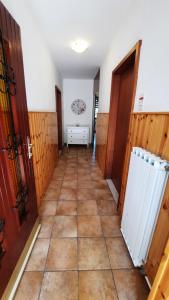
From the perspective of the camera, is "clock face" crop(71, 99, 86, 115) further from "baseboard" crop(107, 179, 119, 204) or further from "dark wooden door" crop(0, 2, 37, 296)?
Result: "dark wooden door" crop(0, 2, 37, 296)

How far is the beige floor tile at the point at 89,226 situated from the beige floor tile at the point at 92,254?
2.5 inches

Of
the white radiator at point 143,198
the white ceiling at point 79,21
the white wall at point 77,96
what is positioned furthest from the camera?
the white wall at point 77,96

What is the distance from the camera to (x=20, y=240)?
120 cm

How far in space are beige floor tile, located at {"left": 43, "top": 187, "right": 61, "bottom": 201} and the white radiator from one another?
1.24 m

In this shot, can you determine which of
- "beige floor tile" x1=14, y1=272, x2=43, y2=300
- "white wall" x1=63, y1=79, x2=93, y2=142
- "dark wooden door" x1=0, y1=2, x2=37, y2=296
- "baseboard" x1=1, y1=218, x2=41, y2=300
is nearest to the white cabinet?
"white wall" x1=63, y1=79, x2=93, y2=142

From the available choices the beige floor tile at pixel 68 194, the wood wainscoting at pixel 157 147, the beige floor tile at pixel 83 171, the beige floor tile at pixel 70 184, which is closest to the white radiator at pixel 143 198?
the wood wainscoting at pixel 157 147

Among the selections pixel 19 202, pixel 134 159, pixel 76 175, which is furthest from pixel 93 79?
pixel 19 202

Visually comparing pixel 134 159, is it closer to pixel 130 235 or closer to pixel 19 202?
pixel 130 235

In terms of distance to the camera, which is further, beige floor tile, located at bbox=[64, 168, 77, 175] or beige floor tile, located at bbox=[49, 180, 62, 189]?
beige floor tile, located at bbox=[64, 168, 77, 175]

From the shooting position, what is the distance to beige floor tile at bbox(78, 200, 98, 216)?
187 centimetres

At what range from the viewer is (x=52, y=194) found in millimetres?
2250

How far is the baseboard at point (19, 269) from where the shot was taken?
976 millimetres

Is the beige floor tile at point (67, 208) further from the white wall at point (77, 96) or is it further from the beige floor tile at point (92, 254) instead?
the white wall at point (77, 96)

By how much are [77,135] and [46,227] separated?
363cm
